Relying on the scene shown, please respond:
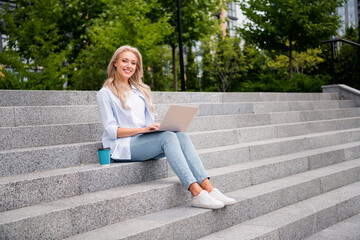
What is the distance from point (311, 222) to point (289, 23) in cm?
910

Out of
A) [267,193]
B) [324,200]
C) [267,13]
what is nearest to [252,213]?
[267,193]

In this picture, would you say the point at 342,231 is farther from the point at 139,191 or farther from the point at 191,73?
the point at 191,73

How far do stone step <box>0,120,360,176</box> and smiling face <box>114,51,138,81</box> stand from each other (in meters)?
0.84

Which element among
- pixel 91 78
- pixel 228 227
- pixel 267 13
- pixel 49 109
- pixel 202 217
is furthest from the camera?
pixel 91 78

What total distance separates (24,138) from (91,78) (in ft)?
36.1

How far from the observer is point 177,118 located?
4.24 m

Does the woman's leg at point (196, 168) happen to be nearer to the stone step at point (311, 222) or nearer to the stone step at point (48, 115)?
the stone step at point (311, 222)

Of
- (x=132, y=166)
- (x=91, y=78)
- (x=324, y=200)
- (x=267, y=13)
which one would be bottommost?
(x=324, y=200)

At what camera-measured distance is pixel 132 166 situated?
14.3ft

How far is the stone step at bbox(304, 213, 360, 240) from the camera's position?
4.34 metres

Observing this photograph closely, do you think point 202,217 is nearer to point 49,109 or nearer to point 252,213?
point 252,213

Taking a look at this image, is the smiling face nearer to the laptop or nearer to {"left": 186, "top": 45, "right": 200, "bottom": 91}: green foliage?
the laptop

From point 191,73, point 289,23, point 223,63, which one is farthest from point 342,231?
point 191,73

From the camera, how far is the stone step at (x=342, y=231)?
4340 mm
